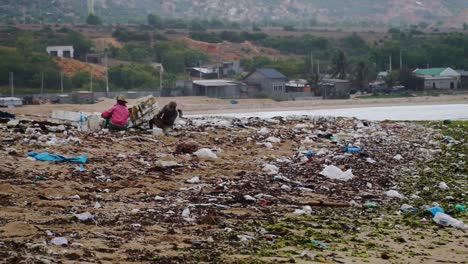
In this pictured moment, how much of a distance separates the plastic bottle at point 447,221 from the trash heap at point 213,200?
1 centimetres

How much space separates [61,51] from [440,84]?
27.0 metres

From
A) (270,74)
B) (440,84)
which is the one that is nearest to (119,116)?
(270,74)

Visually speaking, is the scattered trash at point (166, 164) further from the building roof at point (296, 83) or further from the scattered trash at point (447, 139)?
the building roof at point (296, 83)

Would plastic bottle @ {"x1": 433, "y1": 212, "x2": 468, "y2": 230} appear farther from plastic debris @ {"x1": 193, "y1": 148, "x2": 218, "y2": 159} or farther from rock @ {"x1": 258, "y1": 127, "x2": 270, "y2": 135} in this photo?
rock @ {"x1": 258, "y1": 127, "x2": 270, "y2": 135}

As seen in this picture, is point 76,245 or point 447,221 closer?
point 76,245

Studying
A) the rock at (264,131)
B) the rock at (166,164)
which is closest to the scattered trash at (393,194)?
the rock at (166,164)

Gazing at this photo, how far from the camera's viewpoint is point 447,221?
8031 millimetres

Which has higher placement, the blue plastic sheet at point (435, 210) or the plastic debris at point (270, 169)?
the plastic debris at point (270, 169)

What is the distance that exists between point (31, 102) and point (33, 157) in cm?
3177

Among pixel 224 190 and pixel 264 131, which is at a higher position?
pixel 264 131

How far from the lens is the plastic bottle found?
7929mm

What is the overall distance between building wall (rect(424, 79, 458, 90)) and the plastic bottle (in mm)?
46120

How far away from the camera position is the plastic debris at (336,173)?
10719mm

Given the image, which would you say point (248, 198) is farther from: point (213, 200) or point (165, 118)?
point (165, 118)
